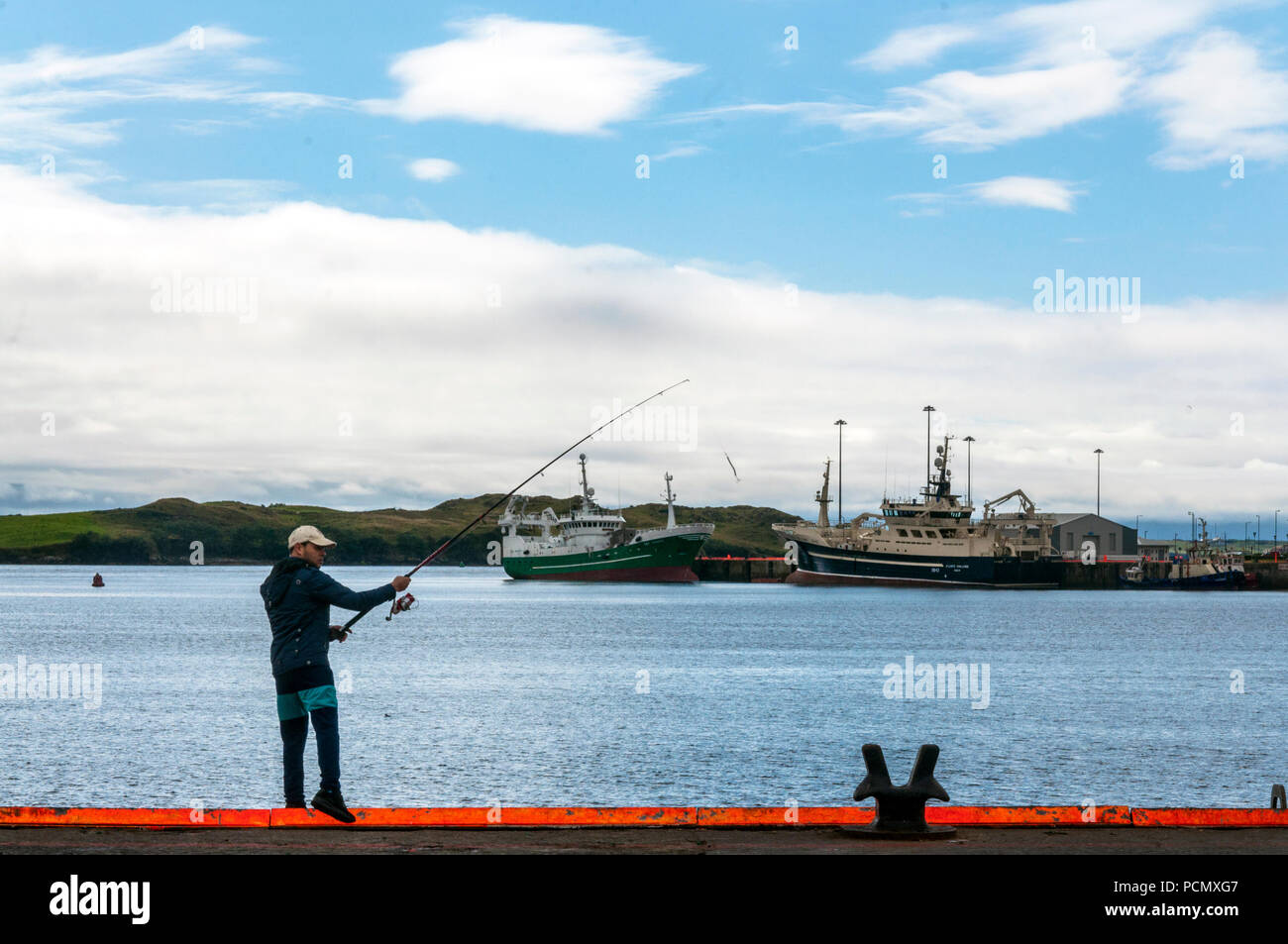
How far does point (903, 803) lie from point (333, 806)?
11.0 feet

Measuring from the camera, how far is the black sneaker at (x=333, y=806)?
7902mm

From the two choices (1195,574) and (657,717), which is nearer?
(657,717)

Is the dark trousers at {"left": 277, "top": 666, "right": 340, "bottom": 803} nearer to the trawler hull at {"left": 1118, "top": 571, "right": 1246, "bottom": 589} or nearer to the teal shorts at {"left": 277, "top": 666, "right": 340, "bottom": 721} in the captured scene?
the teal shorts at {"left": 277, "top": 666, "right": 340, "bottom": 721}

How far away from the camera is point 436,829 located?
7410mm

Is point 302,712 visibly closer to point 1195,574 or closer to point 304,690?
point 304,690

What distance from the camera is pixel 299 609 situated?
8.51 meters

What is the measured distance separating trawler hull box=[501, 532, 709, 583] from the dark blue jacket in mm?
136208

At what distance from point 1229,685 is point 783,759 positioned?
26300mm

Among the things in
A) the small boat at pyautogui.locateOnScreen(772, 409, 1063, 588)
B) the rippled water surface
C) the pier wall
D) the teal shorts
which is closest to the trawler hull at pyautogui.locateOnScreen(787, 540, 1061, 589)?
the small boat at pyautogui.locateOnScreen(772, 409, 1063, 588)

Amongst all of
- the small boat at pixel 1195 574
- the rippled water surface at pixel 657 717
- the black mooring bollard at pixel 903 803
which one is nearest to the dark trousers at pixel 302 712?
the black mooring bollard at pixel 903 803

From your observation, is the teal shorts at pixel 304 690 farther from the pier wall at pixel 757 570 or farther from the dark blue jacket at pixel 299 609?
the pier wall at pixel 757 570

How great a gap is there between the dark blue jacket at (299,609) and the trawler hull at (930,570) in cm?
13441

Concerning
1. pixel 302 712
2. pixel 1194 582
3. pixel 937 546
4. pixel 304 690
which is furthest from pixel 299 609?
pixel 1194 582
